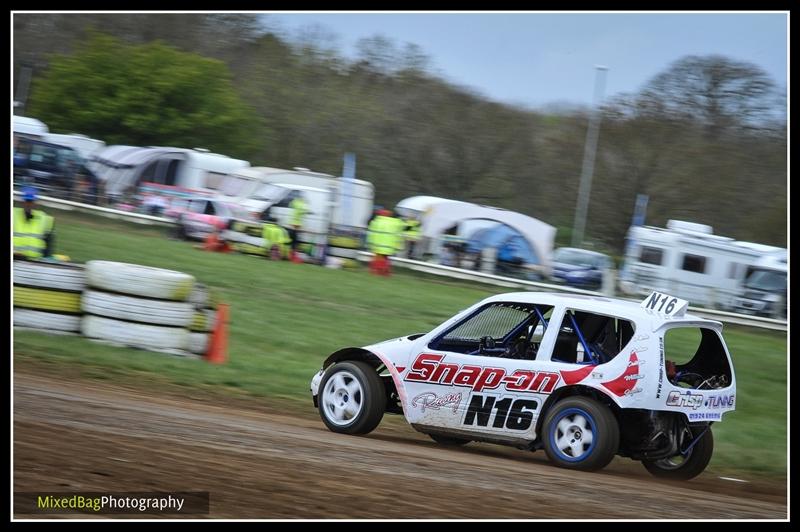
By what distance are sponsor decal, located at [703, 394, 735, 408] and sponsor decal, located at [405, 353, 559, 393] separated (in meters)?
1.29

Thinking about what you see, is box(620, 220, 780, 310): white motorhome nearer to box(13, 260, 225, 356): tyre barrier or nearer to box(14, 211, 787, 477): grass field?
box(14, 211, 787, 477): grass field

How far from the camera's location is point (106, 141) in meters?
35.7

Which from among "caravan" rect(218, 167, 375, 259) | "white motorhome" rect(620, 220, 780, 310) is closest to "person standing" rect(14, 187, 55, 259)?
"caravan" rect(218, 167, 375, 259)

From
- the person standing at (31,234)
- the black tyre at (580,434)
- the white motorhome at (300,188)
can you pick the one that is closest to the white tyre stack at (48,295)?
the person standing at (31,234)

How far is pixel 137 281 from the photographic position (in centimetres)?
1146

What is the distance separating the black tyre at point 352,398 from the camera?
866 cm

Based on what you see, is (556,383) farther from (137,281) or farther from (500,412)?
(137,281)

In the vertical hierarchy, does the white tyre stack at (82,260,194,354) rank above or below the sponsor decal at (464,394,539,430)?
above

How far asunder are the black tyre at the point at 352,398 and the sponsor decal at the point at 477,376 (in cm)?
33

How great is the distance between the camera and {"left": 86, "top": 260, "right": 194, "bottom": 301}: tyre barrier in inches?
452

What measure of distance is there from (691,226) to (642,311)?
20762mm

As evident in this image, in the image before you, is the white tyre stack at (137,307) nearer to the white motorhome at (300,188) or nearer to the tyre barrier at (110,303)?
the tyre barrier at (110,303)

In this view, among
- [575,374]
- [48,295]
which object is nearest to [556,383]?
[575,374]
